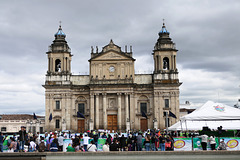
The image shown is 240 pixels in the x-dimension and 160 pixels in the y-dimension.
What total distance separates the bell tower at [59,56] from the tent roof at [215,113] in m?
37.0

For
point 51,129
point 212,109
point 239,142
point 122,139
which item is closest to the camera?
point 239,142

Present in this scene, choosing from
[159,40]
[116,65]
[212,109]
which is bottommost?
[212,109]

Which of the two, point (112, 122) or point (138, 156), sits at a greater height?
point (112, 122)

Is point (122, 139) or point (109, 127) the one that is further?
point (109, 127)

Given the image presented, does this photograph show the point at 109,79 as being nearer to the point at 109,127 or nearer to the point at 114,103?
the point at 114,103

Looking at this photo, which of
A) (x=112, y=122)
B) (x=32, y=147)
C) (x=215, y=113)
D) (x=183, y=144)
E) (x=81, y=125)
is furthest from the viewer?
(x=81, y=125)

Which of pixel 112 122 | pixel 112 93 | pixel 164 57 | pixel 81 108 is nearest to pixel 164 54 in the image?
pixel 164 57

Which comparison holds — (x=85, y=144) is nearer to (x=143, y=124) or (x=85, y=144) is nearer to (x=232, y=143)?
(x=232, y=143)

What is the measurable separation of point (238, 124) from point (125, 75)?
3362 cm

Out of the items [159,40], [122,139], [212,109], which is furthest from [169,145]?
[159,40]

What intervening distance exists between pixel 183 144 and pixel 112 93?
118 feet

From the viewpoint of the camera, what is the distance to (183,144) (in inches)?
885

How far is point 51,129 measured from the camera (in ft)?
189

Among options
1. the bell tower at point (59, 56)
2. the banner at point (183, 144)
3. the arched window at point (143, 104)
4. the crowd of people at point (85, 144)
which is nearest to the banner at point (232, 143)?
the crowd of people at point (85, 144)
